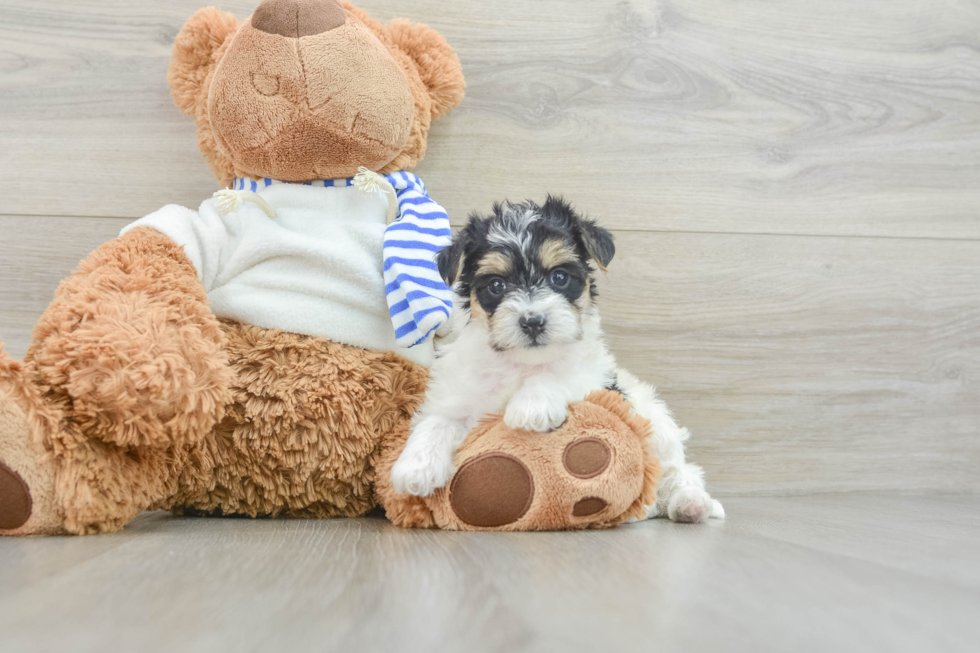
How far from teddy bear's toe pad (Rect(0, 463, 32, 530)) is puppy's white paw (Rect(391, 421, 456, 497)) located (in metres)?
0.64

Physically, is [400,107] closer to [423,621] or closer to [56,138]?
[56,138]

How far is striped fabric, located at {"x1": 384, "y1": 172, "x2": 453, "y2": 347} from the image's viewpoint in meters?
1.58

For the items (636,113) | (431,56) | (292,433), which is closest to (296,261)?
(292,433)

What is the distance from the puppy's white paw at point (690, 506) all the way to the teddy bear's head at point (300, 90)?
3.53 feet

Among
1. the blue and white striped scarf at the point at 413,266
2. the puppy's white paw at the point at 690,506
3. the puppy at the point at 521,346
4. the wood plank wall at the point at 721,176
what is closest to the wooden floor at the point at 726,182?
the wood plank wall at the point at 721,176

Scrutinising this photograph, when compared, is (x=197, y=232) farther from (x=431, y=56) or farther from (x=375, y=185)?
(x=431, y=56)

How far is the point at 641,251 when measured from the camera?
215 cm

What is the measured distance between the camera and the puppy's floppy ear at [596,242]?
158 centimetres

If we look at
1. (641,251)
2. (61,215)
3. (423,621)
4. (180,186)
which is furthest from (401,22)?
(423,621)

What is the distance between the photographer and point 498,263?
151 cm

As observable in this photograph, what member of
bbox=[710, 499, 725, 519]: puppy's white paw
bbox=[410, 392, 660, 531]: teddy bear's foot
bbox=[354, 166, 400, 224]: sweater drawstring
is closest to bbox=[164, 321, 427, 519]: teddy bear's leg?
bbox=[410, 392, 660, 531]: teddy bear's foot

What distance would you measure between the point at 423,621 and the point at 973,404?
2.23 metres

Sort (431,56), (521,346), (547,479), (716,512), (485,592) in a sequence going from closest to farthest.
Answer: (485,592) < (547,479) < (521,346) < (716,512) < (431,56)

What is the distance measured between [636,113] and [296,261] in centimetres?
117
